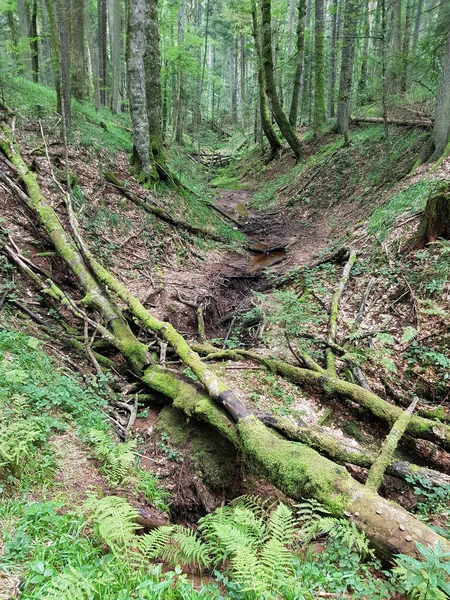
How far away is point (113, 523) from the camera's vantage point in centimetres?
242

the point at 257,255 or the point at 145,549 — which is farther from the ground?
the point at 145,549

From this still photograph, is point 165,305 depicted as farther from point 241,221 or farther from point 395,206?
point 241,221

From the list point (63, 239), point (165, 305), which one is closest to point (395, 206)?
point (165, 305)

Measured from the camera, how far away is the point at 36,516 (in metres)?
2.41

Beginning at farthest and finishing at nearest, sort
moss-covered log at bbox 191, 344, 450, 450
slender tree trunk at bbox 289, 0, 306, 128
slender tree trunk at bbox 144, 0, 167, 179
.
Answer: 1. slender tree trunk at bbox 289, 0, 306, 128
2. slender tree trunk at bbox 144, 0, 167, 179
3. moss-covered log at bbox 191, 344, 450, 450

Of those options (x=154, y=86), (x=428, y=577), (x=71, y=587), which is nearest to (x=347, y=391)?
(x=428, y=577)

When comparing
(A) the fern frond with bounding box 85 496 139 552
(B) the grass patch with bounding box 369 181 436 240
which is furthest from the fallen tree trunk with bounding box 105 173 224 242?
(A) the fern frond with bounding box 85 496 139 552

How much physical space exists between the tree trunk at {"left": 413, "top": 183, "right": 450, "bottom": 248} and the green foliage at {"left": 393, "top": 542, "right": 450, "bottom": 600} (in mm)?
5482

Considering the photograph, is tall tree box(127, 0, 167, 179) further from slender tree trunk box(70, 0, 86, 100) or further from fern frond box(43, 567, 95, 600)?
fern frond box(43, 567, 95, 600)

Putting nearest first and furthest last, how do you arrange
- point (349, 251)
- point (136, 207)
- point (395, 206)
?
point (349, 251)
point (395, 206)
point (136, 207)

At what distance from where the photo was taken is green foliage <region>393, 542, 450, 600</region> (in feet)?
6.35

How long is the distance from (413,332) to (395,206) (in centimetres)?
498

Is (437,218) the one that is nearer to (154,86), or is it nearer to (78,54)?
(154,86)

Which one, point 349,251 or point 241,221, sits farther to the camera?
point 241,221
